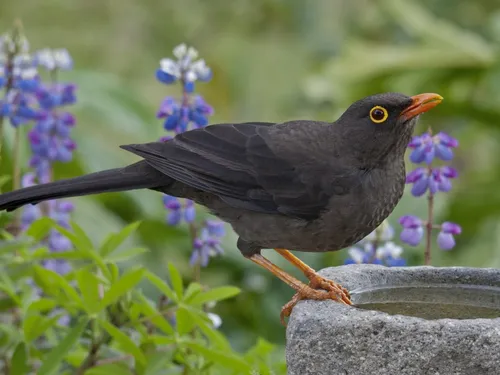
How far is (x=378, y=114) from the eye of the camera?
300 centimetres

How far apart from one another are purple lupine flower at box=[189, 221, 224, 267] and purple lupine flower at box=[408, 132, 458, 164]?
0.78 metres

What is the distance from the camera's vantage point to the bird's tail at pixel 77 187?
3.16 m

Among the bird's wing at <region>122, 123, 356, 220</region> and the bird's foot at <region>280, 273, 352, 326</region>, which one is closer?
the bird's foot at <region>280, 273, 352, 326</region>

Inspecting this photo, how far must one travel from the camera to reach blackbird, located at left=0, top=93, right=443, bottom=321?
9.70 feet

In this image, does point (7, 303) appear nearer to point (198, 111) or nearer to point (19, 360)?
point (19, 360)

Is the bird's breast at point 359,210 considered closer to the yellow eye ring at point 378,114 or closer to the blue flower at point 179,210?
the yellow eye ring at point 378,114

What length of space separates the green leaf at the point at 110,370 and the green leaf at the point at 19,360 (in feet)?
0.84

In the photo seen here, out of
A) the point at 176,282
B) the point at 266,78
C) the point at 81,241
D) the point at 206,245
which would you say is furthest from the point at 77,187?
the point at 266,78

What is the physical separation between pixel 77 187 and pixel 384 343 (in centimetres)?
134

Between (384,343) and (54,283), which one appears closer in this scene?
(384,343)

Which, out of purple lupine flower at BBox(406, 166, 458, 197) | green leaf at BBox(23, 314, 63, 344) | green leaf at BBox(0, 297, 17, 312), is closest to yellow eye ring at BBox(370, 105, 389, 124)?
purple lupine flower at BBox(406, 166, 458, 197)

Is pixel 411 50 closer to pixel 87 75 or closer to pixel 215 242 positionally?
pixel 87 75

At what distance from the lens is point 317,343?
2.30 meters

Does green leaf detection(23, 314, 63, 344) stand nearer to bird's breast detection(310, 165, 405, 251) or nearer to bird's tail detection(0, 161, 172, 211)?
bird's tail detection(0, 161, 172, 211)
